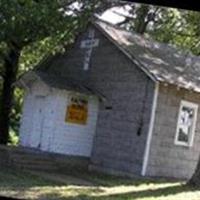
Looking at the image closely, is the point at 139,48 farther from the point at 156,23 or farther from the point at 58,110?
the point at 156,23

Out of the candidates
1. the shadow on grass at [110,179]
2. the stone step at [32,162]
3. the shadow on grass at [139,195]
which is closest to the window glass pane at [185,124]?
the shadow on grass at [110,179]

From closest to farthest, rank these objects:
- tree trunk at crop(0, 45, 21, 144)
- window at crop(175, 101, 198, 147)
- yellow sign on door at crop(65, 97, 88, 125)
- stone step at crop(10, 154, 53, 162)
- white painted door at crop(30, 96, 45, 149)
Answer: stone step at crop(10, 154, 53, 162)
window at crop(175, 101, 198, 147)
yellow sign on door at crop(65, 97, 88, 125)
white painted door at crop(30, 96, 45, 149)
tree trunk at crop(0, 45, 21, 144)

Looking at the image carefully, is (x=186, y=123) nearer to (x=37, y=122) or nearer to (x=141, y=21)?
(x=37, y=122)

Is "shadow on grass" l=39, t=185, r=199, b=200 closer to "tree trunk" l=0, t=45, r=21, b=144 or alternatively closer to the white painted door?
the white painted door

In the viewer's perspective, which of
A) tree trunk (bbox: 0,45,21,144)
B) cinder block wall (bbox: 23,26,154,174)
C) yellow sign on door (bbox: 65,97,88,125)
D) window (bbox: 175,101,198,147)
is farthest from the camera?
tree trunk (bbox: 0,45,21,144)

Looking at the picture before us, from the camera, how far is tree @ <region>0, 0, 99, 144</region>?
66.0 feet

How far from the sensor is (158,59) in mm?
21531

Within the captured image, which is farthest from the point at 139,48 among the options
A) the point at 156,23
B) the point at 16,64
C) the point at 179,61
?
the point at 156,23

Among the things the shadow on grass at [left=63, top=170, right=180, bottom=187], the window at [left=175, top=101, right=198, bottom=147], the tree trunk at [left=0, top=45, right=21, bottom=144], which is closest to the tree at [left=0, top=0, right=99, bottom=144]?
the tree trunk at [left=0, top=45, right=21, bottom=144]

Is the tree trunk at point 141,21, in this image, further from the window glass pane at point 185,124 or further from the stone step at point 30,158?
the stone step at point 30,158

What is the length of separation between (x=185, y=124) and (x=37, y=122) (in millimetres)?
5358

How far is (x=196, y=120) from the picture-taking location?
20.8m

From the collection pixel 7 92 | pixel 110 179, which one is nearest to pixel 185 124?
pixel 110 179

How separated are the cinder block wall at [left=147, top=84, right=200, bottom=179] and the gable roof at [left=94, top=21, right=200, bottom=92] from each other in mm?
426
